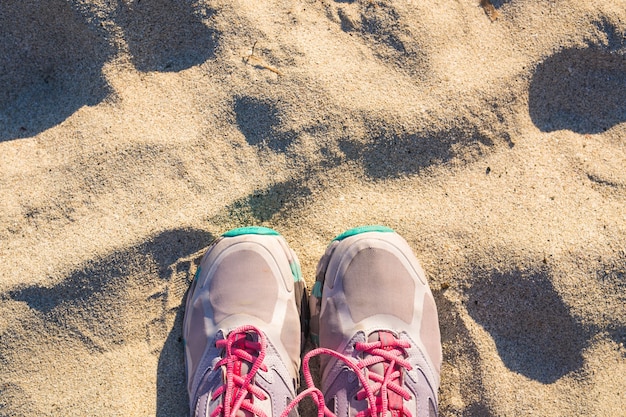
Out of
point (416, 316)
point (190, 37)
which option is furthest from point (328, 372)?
point (190, 37)

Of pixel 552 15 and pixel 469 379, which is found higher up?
pixel 552 15

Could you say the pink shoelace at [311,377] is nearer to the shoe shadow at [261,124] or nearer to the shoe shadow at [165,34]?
the shoe shadow at [261,124]

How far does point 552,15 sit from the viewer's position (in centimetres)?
200

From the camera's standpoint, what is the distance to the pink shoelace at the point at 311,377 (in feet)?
5.74

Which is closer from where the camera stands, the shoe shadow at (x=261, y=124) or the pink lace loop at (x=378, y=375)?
the pink lace loop at (x=378, y=375)

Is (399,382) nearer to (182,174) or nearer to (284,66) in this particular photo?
(182,174)

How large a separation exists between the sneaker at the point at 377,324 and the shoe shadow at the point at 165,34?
874 millimetres

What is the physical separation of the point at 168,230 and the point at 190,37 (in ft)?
2.36

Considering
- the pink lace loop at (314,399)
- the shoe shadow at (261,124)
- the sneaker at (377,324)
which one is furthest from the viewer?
the shoe shadow at (261,124)

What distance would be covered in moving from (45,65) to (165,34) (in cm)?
47

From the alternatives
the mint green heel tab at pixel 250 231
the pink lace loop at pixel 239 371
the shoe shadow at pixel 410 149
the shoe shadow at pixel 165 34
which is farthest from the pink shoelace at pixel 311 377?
the shoe shadow at pixel 165 34

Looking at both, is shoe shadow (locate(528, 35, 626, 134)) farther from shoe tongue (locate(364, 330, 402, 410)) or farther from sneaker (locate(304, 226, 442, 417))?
shoe tongue (locate(364, 330, 402, 410))

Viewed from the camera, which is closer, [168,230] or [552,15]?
[168,230]

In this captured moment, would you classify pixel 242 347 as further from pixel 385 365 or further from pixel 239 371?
pixel 385 365
